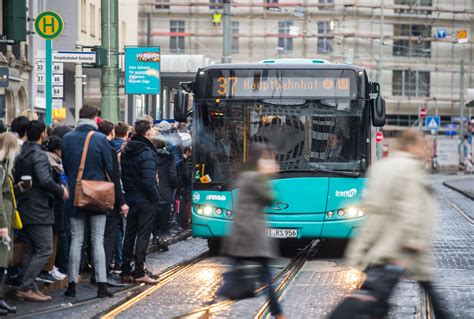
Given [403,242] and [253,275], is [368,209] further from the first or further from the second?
[253,275]

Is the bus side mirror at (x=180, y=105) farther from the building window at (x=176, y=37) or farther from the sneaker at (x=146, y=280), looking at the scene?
the building window at (x=176, y=37)

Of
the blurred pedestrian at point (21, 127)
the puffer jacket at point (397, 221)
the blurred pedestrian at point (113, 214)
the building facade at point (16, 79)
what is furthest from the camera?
the building facade at point (16, 79)

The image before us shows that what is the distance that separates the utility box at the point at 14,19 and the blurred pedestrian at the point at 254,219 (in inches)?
173

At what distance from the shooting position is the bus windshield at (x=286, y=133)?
1602 centimetres

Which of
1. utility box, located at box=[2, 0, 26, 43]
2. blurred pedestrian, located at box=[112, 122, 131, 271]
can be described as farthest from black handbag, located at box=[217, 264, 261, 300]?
utility box, located at box=[2, 0, 26, 43]

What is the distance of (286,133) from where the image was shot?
16078 mm

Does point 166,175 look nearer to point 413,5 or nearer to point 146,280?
point 146,280

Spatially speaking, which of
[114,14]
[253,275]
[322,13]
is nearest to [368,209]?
[253,275]

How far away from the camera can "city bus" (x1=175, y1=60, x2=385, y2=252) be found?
15891 millimetres

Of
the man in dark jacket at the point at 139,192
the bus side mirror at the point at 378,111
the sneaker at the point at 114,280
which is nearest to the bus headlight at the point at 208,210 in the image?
the bus side mirror at the point at 378,111

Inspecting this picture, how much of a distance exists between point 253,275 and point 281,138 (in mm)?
6744

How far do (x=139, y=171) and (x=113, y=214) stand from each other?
26.6 inches

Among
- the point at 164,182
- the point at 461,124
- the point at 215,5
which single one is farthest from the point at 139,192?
the point at 215,5

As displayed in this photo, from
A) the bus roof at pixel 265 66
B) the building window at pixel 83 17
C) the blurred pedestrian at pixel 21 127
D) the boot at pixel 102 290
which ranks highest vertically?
the building window at pixel 83 17
